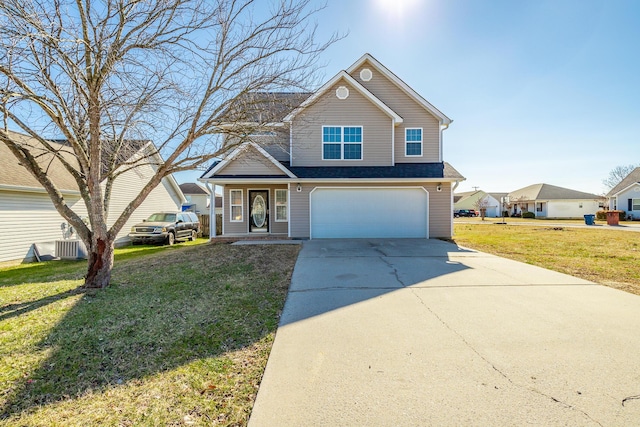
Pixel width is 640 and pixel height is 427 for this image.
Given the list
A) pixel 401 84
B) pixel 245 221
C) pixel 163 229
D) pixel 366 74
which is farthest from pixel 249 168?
pixel 401 84

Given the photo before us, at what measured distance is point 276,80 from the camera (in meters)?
5.97

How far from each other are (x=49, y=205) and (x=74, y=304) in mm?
10103

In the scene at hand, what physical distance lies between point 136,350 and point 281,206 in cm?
1107

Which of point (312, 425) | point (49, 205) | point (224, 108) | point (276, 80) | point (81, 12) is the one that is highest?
point (81, 12)

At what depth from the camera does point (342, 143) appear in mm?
13711

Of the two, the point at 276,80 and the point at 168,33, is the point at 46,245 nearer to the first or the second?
Answer: the point at 168,33

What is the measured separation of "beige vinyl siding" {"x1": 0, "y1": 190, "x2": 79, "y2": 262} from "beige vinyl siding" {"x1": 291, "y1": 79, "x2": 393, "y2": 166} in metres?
10.2

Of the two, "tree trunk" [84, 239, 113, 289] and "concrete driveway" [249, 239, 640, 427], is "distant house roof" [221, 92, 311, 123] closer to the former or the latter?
"tree trunk" [84, 239, 113, 289]

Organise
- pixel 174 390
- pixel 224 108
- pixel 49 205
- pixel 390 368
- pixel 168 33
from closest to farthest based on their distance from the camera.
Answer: pixel 174 390
pixel 390 368
pixel 168 33
pixel 224 108
pixel 49 205

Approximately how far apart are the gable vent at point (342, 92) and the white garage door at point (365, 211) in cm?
433

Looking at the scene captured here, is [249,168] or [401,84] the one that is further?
[401,84]

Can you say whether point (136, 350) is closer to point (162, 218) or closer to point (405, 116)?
point (405, 116)

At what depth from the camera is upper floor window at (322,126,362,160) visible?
1366 centimetres

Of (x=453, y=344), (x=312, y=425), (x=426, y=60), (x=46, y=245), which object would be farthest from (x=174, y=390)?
(x=46, y=245)
